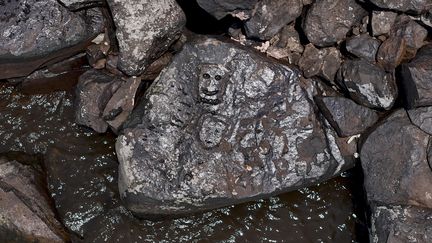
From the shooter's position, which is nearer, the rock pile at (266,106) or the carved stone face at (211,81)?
the rock pile at (266,106)

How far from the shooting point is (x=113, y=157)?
17.8 feet

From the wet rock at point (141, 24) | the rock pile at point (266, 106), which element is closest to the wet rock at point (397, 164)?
the rock pile at point (266, 106)

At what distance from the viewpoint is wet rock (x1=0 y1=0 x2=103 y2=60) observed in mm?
5254

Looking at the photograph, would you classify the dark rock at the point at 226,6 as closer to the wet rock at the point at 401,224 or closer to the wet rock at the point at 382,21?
the wet rock at the point at 382,21

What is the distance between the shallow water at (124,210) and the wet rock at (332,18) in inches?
51.1

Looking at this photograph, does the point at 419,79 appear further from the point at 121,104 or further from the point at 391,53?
the point at 121,104

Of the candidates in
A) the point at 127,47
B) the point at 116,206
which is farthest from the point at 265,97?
the point at 116,206

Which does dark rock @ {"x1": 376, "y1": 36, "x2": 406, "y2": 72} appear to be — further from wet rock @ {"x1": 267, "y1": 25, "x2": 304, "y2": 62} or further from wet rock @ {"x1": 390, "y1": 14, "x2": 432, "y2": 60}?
wet rock @ {"x1": 267, "y1": 25, "x2": 304, "y2": 62}

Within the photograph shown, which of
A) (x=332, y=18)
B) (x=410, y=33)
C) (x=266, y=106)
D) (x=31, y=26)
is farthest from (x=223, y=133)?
(x=31, y=26)

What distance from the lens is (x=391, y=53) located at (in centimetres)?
473

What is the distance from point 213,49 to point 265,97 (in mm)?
585

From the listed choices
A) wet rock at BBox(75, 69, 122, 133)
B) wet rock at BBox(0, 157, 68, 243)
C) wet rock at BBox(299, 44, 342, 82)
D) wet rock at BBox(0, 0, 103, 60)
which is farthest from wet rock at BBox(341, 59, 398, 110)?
wet rock at BBox(0, 157, 68, 243)

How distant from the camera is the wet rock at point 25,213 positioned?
4973 mm

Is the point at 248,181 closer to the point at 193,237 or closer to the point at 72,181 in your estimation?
the point at 193,237
